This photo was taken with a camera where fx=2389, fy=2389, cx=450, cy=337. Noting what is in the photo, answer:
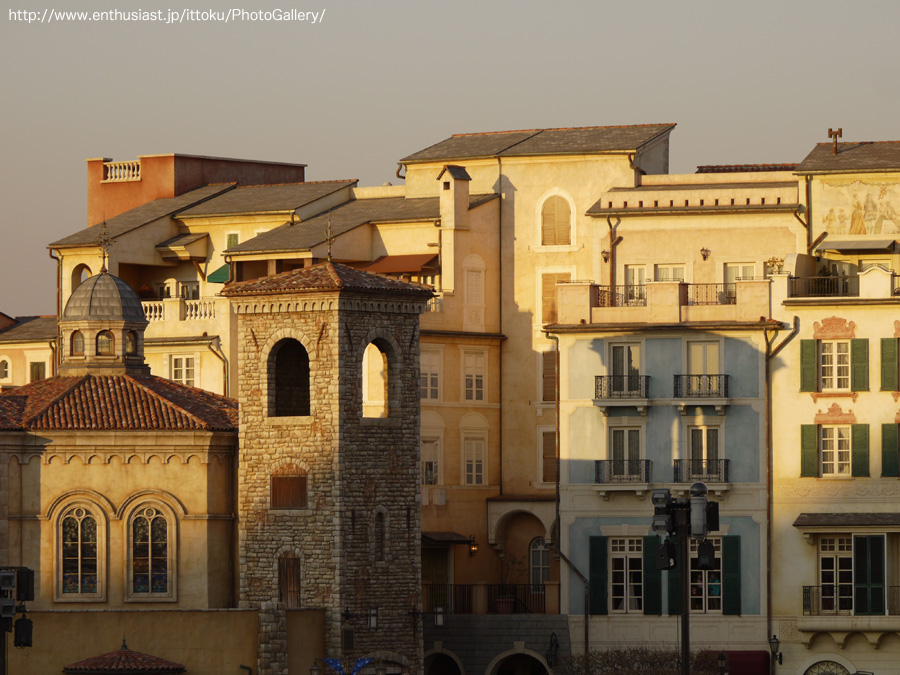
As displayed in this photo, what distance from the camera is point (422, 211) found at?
83188 mm

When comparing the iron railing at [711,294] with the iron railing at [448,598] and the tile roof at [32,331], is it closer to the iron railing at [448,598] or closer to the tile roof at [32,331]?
the iron railing at [448,598]

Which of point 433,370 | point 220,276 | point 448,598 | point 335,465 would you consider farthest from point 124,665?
point 220,276

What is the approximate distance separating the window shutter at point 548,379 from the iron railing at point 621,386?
6952 millimetres

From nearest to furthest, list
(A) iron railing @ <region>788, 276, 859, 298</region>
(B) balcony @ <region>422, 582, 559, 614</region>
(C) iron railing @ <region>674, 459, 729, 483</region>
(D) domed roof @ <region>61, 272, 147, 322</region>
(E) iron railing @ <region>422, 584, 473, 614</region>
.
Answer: (C) iron railing @ <region>674, 459, 729, 483</region>
(D) domed roof @ <region>61, 272, 147, 322</region>
(A) iron railing @ <region>788, 276, 859, 298</region>
(B) balcony @ <region>422, 582, 559, 614</region>
(E) iron railing @ <region>422, 584, 473, 614</region>

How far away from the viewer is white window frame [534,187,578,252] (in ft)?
267

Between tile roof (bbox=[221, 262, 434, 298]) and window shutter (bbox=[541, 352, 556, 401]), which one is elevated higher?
tile roof (bbox=[221, 262, 434, 298])

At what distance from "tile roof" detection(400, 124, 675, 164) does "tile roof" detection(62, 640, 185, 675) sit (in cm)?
2579

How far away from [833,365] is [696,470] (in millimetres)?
5244

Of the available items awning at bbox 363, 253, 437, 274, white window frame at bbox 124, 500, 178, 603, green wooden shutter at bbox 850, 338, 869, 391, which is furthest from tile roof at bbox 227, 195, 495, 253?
green wooden shutter at bbox 850, 338, 869, 391

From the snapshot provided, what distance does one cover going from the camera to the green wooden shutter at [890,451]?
7119cm

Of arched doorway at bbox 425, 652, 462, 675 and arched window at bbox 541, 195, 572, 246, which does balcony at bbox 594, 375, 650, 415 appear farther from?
arched doorway at bbox 425, 652, 462, 675

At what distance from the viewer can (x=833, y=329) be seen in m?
72.0

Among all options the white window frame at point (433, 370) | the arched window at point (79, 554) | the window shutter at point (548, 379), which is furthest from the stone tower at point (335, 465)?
the window shutter at point (548, 379)

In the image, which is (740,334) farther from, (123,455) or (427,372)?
(123,455)
